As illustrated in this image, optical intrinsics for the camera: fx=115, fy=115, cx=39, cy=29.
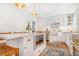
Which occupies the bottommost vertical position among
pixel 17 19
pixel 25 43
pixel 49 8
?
pixel 25 43

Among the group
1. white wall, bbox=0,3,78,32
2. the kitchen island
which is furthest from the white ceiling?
→ the kitchen island

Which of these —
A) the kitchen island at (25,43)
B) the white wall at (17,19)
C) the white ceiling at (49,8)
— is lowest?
the kitchen island at (25,43)

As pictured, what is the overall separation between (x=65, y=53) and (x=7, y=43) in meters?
0.67

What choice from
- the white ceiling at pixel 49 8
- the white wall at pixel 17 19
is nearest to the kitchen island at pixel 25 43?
the white wall at pixel 17 19

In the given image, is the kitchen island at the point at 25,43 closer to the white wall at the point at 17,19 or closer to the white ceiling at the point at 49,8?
the white wall at the point at 17,19

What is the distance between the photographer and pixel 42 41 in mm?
1350

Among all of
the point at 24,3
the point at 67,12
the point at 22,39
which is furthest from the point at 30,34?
the point at 67,12

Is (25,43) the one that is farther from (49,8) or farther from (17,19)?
(49,8)

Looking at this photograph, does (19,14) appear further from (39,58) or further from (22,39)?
(39,58)

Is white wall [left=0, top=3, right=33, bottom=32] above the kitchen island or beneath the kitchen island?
above

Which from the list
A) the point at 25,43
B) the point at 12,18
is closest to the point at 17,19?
the point at 12,18

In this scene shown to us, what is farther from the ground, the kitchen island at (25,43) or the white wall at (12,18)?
the white wall at (12,18)

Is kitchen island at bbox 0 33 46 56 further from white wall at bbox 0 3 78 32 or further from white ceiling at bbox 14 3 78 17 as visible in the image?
white ceiling at bbox 14 3 78 17

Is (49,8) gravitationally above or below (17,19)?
above
